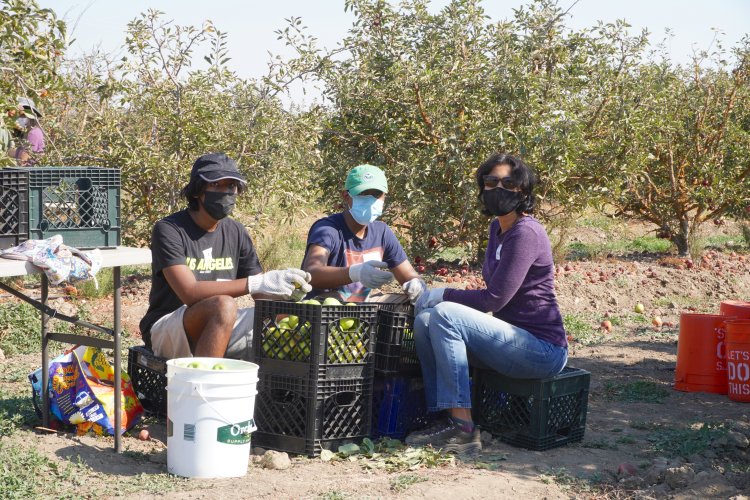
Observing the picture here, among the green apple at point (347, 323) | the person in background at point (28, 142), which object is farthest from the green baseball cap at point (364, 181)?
the person in background at point (28, 142)

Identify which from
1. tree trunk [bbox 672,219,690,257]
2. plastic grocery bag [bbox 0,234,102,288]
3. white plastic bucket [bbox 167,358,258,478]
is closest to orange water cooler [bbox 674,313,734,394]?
white plastic bucket [bbox 167,358,258,478]

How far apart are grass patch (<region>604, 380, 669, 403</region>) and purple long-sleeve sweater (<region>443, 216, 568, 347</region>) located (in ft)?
4.73

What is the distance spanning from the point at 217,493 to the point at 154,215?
4777 millimetres

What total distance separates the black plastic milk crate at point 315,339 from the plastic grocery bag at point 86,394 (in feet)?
2.46

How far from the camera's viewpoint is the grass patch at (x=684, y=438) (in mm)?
4457

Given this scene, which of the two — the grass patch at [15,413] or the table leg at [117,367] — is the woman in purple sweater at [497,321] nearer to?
the table leg at [117,367]

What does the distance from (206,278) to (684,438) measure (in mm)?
2595

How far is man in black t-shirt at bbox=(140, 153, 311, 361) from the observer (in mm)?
4352

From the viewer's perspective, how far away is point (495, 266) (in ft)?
15.3

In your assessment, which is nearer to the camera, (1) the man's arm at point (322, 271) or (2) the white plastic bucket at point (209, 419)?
(2) the white plastic bucket at point (209, 419)

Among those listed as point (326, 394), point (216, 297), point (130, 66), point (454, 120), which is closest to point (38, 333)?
point (130, 66)

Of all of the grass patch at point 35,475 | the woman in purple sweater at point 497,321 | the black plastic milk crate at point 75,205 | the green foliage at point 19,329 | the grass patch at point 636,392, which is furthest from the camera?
the green foliage at point 19,329

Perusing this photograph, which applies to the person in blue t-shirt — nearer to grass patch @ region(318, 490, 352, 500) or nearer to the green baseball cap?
the green baseball cap

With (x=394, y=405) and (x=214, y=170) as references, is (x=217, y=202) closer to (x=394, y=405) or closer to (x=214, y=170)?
(x=214, y=170)
